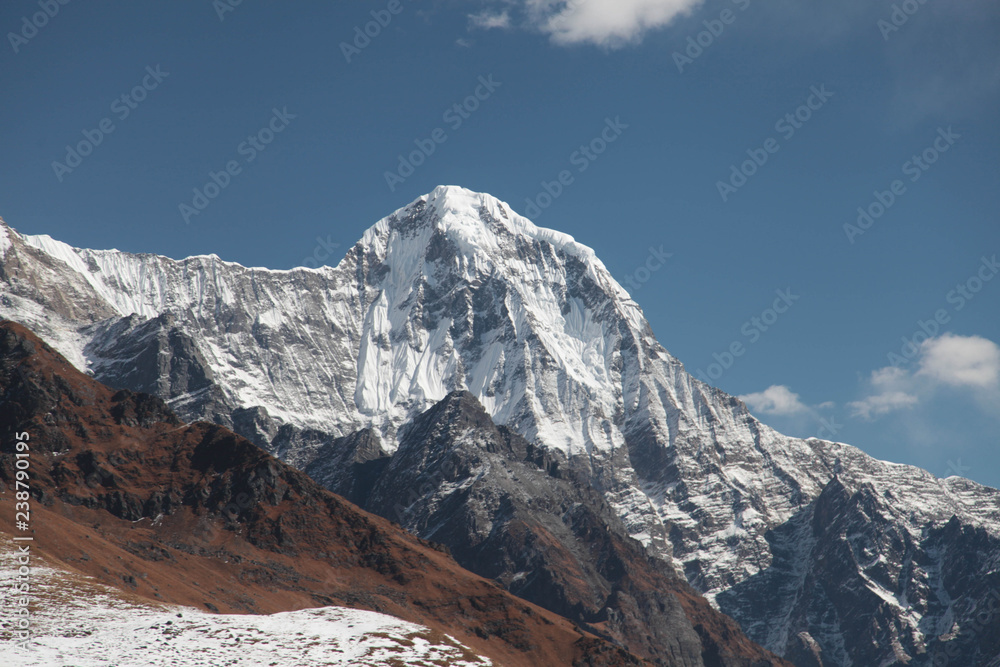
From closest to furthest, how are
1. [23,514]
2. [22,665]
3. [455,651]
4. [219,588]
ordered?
[22,665]
[455,651]
[23,514]
[219,588]

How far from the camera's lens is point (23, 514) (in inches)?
6083

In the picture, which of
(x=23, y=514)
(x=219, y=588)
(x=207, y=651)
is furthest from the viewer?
(x=219, y=588)

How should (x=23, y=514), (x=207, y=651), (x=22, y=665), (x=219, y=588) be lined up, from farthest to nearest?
(x=219, y=588) < (x=23, y=514) < (x=207, y=651) < (x=22, y=665)

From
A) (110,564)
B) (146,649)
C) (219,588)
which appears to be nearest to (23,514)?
(110,564)

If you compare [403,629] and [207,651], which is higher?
[403,629]

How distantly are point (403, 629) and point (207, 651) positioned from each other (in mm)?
19910

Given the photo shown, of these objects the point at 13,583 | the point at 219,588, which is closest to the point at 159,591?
the point at 219,588

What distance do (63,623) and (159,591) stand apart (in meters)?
62.1

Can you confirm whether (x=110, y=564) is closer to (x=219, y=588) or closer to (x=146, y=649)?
(x=219, y=588)

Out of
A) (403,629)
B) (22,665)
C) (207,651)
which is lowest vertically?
(22,665)

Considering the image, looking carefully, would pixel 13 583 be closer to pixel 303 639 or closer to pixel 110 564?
pixel 303 639

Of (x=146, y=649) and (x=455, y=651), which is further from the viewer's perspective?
(x=455, y=651)

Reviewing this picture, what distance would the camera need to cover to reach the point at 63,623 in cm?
10094

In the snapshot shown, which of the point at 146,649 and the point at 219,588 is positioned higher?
the point at 219,588
